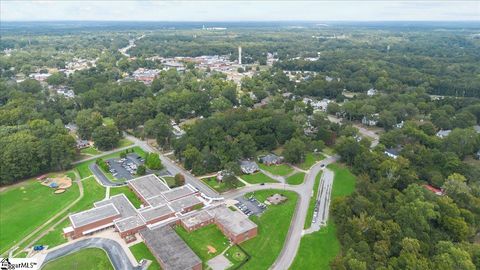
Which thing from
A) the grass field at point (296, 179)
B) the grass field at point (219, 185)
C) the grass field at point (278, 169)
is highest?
the grass field at point (219, 185)

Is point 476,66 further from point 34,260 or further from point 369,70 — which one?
point 34,260

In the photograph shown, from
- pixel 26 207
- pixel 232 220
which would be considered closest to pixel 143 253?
pixel 232 220

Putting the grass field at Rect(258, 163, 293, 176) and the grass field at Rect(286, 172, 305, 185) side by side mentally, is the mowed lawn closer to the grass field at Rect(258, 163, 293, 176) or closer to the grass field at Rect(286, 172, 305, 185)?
the grass field at Rect(258, 163, 293, 176)

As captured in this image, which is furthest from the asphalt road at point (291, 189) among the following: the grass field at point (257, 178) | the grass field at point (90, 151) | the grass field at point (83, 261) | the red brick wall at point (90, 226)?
the grass field at point (83, 261)

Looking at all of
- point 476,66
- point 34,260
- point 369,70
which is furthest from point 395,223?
point 476,66

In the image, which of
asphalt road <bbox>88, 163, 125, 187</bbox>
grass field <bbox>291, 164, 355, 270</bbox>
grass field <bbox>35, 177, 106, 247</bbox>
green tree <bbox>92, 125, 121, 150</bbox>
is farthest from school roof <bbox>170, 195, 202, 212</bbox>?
green tree <bbox>92, 125, 121, 150</bbox>

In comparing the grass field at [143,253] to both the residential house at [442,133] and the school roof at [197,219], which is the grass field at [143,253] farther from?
the residential house at [442,133]

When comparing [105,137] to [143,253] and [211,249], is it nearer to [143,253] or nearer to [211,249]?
[143,253]
